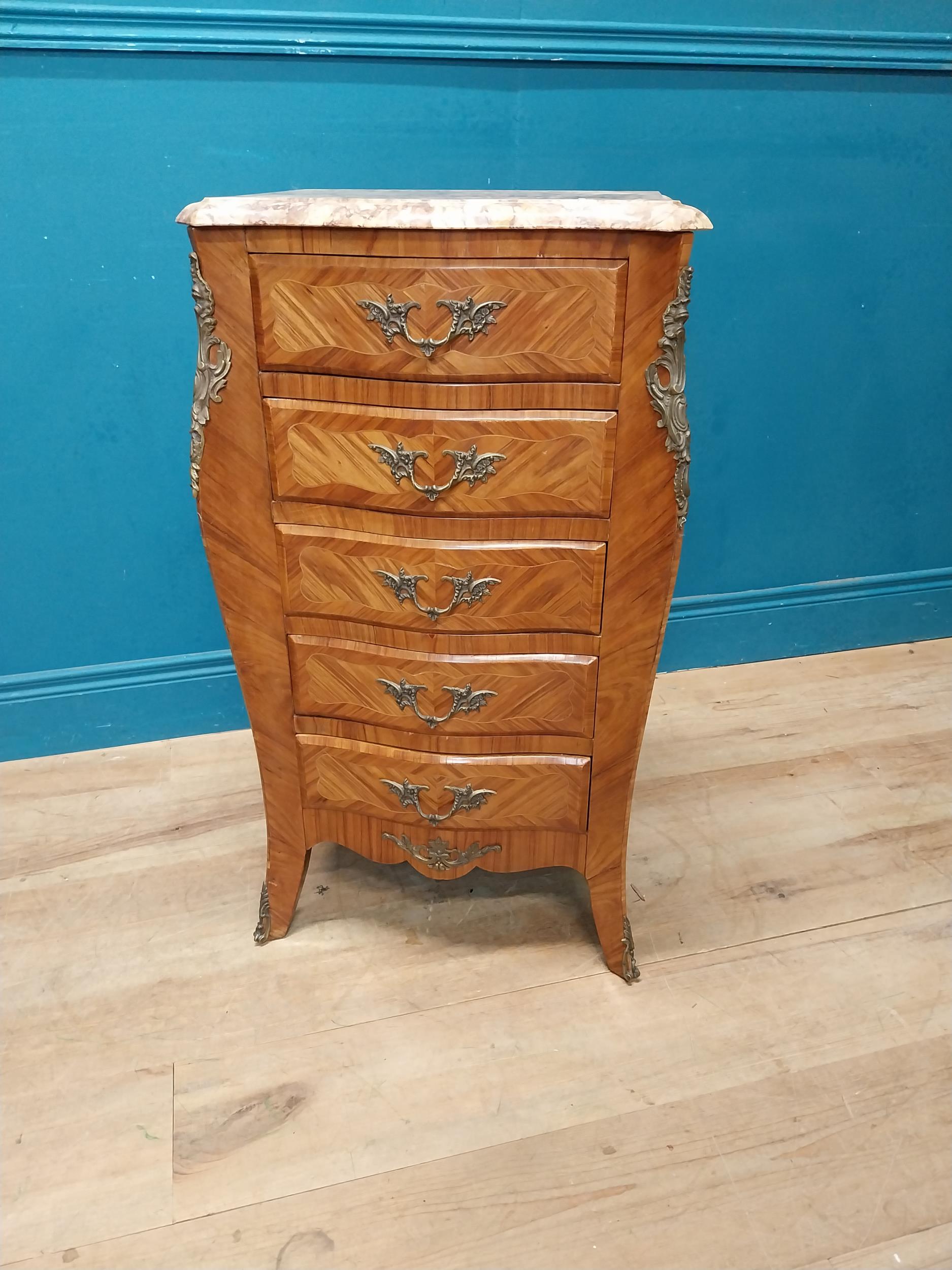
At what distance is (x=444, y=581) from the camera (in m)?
1.10

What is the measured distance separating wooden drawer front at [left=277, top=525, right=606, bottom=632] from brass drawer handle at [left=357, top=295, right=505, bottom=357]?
9.2 inches

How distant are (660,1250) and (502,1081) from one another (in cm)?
27

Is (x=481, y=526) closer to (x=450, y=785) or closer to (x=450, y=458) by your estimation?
(x=450, y=458)

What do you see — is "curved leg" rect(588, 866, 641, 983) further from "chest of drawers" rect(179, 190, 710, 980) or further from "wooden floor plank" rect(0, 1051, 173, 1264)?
"wooden floor plank" rect(0, 1051, 173, 1264)

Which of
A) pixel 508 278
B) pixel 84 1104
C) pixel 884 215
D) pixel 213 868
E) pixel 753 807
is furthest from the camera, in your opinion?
pixel 884 215

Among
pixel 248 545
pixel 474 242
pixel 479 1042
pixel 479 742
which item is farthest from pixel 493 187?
pixel 479 1042

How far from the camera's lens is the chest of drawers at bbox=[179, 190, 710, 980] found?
966mm

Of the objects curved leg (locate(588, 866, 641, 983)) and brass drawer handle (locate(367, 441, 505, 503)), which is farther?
curved leg (locate(588, 866, 641, 983))

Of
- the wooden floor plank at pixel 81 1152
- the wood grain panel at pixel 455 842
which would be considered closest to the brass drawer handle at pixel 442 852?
the wood grain panel at pixel 455 842

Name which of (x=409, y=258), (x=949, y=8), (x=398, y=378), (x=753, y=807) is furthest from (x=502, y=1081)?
(x=949, y=8)

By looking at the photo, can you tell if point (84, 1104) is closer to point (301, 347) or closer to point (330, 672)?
point (330, 672)

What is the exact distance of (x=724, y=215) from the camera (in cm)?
179

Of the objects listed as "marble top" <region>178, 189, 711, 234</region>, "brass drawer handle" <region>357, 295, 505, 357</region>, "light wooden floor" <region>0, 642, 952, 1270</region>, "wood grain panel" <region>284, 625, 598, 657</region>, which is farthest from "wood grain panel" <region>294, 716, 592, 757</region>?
"marble top" <region>178, 189, 711, 234</region>

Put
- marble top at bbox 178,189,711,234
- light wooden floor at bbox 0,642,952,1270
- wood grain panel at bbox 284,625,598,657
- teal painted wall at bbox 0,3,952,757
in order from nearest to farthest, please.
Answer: marble top at bbox 178,189,711,234
light wooden floor at bbox 0,642,952,1270
wood grain panel at bbox 284,625,598,657
teal painted wall at bbox 0,3,952,757
